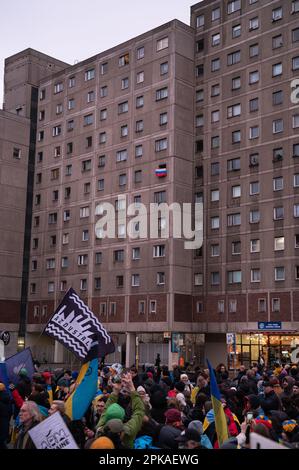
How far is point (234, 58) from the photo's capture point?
55844 millimetres

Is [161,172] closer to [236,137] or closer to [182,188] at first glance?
[182,188]

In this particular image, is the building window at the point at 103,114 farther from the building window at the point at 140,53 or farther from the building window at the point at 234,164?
the building window at the point at 234,164

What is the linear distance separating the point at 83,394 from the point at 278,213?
42.3m

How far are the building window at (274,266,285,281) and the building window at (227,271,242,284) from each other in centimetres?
360

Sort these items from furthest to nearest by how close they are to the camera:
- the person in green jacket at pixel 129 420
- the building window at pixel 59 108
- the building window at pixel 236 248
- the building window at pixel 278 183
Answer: the building window at pixel 59 108 < the building window at pixel 236 248 < the building window at pixel 278 183 < the person in green jacket at pixel 129 420

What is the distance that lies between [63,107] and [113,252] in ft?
63.1

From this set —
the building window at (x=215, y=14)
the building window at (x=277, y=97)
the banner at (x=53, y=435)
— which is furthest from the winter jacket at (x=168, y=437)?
the building window at (x=215, y=14)

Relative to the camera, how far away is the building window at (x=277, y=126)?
51.8 m

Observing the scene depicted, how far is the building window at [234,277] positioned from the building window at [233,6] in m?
24.6

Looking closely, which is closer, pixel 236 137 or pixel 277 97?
pixel 277 97

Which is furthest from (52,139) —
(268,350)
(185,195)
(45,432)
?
(45,432)

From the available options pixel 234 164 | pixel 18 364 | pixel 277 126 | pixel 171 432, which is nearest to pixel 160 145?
pixel 234 164

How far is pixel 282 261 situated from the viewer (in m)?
49.7

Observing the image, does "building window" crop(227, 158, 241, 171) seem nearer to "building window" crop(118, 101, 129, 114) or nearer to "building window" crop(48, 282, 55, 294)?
"building window" crop(118, 101, 129, 114)
